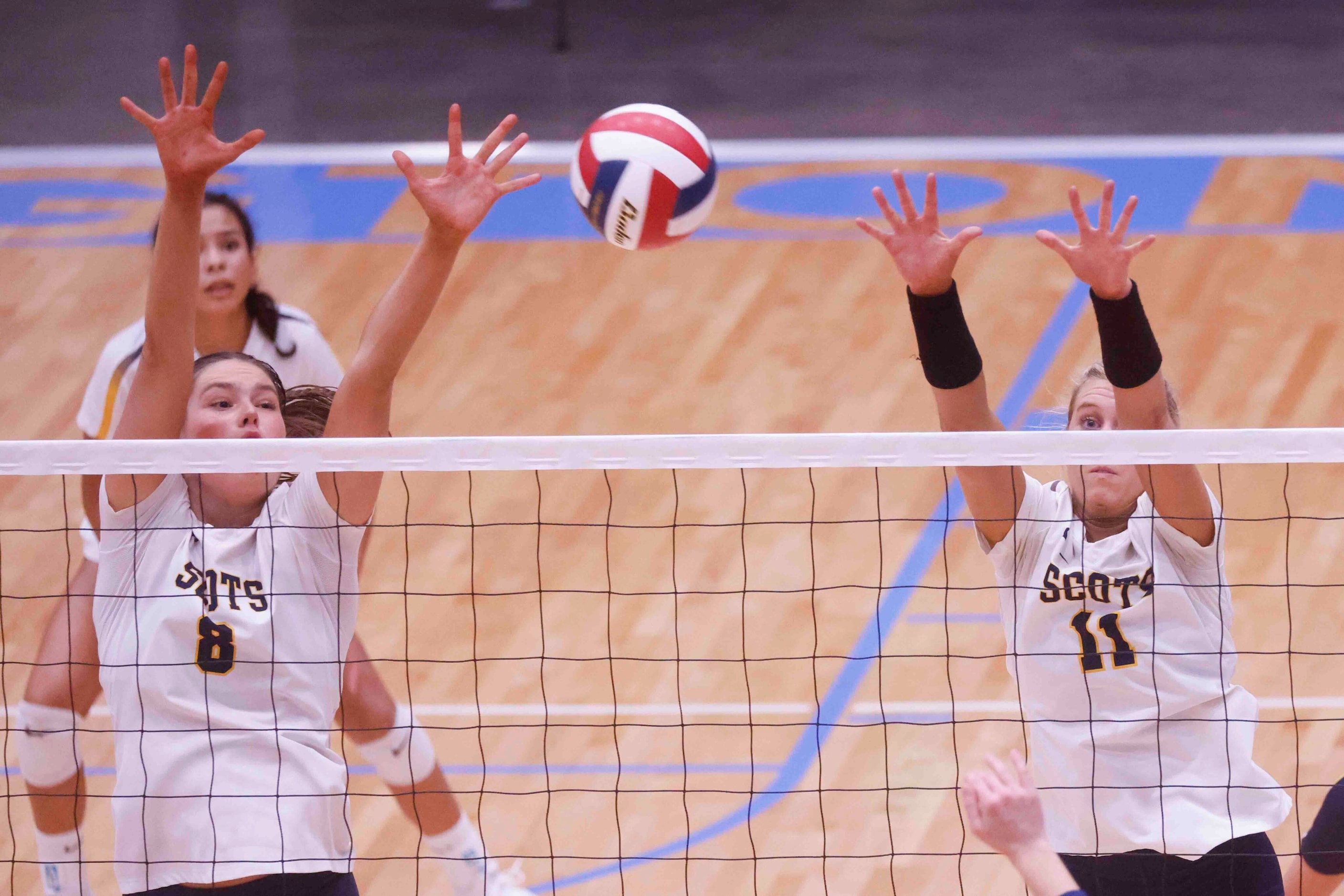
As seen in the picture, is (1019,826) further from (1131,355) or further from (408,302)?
(408,302)

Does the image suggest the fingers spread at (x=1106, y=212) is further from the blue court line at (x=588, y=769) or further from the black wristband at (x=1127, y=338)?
the blue court line at (x=588, y=769)

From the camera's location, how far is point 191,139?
3.28m

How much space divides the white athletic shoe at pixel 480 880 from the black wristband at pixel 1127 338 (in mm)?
2448

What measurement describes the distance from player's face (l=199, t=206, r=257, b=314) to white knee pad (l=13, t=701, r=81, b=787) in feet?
4.05

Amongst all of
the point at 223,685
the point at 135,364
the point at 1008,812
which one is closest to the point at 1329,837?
the point at 1008,812

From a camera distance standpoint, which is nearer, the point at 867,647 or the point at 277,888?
the point at 277,888

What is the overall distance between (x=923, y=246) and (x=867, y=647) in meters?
2.88

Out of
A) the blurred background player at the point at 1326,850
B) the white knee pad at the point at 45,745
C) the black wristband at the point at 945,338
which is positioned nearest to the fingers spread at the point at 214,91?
the black wristband at the point at 945,338

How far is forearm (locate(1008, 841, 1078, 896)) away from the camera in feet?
8.73

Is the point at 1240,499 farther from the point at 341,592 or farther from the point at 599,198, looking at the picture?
the point at 341,592

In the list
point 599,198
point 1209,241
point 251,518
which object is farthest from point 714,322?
point 251,518

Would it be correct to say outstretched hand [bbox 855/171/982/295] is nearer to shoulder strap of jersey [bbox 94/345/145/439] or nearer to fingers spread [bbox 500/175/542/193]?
fingers spread [bbox 500/175/542/193]

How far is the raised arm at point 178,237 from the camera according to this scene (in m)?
3.24

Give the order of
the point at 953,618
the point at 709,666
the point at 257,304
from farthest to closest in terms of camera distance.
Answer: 1. the point at 953,618
2. the point at 709,666
3. the point at 257,304
